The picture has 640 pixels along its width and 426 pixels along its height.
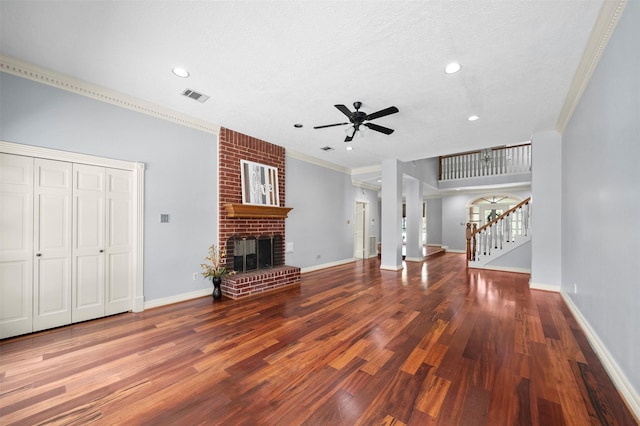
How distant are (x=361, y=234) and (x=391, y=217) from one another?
2.21m

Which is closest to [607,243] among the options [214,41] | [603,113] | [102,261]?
[603,113]

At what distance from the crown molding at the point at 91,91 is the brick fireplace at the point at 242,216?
2.10 ft

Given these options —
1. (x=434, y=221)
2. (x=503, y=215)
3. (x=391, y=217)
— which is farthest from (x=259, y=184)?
(x=434, y=221)

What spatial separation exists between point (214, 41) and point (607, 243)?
3.98 m

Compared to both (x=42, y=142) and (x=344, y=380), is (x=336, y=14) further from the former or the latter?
(x=42, y=142)

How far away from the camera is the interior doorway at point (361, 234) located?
337 inches

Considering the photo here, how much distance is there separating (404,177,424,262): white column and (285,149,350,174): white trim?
227cm

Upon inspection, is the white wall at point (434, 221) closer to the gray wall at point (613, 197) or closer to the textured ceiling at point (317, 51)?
the textured ceiling at point (317, 51)

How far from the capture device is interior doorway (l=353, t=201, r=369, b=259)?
28.1 ft

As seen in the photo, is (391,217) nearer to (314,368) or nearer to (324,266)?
(324,266)

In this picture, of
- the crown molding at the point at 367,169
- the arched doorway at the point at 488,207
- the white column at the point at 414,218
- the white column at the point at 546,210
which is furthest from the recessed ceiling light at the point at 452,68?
the arched doorway at the point at 488,207

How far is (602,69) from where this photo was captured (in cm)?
236

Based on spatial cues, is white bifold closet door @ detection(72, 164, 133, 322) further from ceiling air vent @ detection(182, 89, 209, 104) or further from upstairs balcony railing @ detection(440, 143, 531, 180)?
upstairs balcony railing @ detection(440, 143, 531, 180)

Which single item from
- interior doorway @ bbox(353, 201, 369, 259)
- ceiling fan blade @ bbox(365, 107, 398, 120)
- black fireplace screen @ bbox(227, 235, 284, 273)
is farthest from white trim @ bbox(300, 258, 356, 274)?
ceiling fan blade @ bbox(365, 107, 398, 120)
